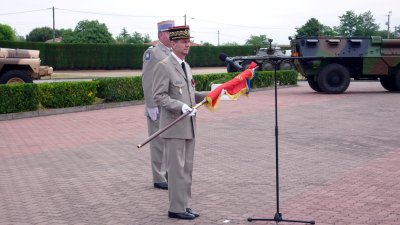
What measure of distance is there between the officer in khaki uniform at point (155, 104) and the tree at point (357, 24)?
2080 inches

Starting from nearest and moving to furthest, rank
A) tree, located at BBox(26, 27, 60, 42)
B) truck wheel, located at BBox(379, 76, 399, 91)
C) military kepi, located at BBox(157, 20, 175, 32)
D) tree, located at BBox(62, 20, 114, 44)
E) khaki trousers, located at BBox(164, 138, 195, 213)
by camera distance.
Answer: khaki trousers, located at BBox(164, 138, 195, 213) → military kepi, located at BBox(157, 20, 175, 32) → truck wheel, located at BBox(379, 76, 399, 91) → tree, located at BBox(62, 20, 114, 44) → tree, located at BBox(26, 27, 60, 42)

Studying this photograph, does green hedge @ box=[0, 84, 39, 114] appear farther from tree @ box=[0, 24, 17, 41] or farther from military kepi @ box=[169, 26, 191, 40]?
tree @ box=[0, 24, 17, 41]

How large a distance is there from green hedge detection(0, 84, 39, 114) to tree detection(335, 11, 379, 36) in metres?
46.1

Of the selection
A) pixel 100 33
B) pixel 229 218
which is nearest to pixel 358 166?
pixel 229 218

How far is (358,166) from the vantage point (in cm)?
858

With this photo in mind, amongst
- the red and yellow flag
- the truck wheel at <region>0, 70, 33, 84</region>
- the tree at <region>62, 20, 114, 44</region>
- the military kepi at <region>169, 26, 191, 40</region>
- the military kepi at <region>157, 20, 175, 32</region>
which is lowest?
the truck wheel at <region>0, 70, 33, 84</region>

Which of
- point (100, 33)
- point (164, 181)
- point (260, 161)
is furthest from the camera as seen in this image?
point (100, 33)

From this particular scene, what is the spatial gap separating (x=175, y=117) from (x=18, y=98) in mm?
9870

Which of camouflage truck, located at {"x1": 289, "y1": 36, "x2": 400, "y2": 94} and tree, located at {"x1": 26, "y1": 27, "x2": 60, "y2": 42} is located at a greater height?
tree, located at {"x1": 26, "y1": 27, "x2": 60, "y2": 42}

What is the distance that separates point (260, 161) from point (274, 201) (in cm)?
236

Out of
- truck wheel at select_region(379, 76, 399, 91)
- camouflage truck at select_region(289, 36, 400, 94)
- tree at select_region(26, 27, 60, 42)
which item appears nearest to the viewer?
camouflage truck at select_region(289, 36, 400, 94)

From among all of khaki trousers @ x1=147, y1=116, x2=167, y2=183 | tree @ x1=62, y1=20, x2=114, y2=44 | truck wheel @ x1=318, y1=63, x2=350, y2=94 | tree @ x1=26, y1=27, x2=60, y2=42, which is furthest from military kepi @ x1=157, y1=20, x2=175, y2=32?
tree @ x1=26, y1=27, x2=60, y2=42

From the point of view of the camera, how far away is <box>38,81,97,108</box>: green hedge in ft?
52.3

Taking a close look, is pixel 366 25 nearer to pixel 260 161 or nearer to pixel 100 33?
pixel 100 33
